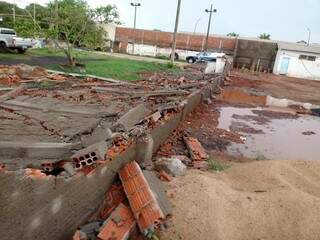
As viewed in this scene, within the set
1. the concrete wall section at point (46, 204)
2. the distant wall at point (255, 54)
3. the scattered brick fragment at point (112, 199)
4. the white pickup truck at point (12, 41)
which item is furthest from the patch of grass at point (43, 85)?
the distant wall at point (255, 54)

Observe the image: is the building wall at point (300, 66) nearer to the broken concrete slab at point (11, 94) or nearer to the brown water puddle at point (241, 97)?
the brown water puddle at point (241, 97)

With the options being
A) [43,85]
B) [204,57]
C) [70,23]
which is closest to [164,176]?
[43,85]

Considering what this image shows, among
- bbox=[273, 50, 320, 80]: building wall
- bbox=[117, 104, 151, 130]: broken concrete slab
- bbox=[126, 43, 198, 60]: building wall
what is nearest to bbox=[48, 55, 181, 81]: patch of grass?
bbox=[117, 104, 151, 130]: broken concrete slab

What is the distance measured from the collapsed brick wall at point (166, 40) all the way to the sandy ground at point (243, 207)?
41426mm

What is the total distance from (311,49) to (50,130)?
3928 centimetres

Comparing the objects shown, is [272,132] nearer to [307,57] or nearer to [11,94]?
[11,94]

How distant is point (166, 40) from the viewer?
4897 centimetres

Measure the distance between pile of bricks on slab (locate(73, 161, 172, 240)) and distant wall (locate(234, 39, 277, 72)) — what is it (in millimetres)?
39656

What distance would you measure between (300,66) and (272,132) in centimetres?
3077

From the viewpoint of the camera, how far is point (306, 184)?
7039 millimetres

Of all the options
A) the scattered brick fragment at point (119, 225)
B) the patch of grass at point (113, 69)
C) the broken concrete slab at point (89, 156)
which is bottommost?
the patch of grass at point (113, 69)

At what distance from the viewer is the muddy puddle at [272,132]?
10133 millimetres

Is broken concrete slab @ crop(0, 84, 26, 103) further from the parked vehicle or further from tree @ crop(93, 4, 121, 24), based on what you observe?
the parked vehicle

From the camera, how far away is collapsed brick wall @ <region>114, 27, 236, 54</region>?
47528 millimetres
